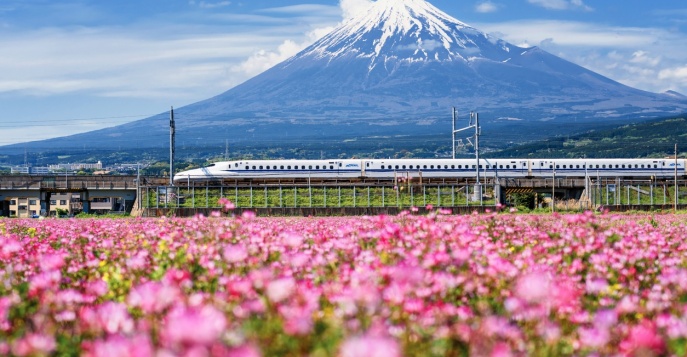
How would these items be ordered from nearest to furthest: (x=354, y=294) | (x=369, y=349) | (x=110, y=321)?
(x=369, y=349) → (x=110, y=321) → (x=354, y=294)

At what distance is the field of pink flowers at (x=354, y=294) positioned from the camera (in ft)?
16.0

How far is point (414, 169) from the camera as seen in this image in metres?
76.3

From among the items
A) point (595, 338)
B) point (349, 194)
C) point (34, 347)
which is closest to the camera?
point (34, 347)

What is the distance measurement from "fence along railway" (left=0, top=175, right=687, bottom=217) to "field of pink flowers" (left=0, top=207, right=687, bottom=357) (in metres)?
23.5

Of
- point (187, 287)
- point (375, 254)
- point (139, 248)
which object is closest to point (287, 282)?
point (187, 287)

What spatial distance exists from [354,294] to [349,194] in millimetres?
47208

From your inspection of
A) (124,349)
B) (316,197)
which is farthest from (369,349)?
(316,197)

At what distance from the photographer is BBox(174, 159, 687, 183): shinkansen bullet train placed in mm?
74938

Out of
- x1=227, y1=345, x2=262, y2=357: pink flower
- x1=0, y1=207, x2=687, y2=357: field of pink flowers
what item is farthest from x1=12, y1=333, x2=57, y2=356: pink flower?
x1=227, y1=345, x2=262, y2=357: pink flower

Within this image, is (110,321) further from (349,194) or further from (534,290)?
(349,194)

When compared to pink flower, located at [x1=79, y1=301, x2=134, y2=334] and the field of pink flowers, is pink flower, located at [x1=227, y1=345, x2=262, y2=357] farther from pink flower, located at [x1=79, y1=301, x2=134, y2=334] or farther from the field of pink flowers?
pink flower, located at [x1=79, y1=301, x2=134, y2=334]

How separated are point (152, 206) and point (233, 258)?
3967 cm

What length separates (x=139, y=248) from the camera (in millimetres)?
9359

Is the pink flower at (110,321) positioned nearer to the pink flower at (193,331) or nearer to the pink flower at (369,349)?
the pink flower at (193,331)
